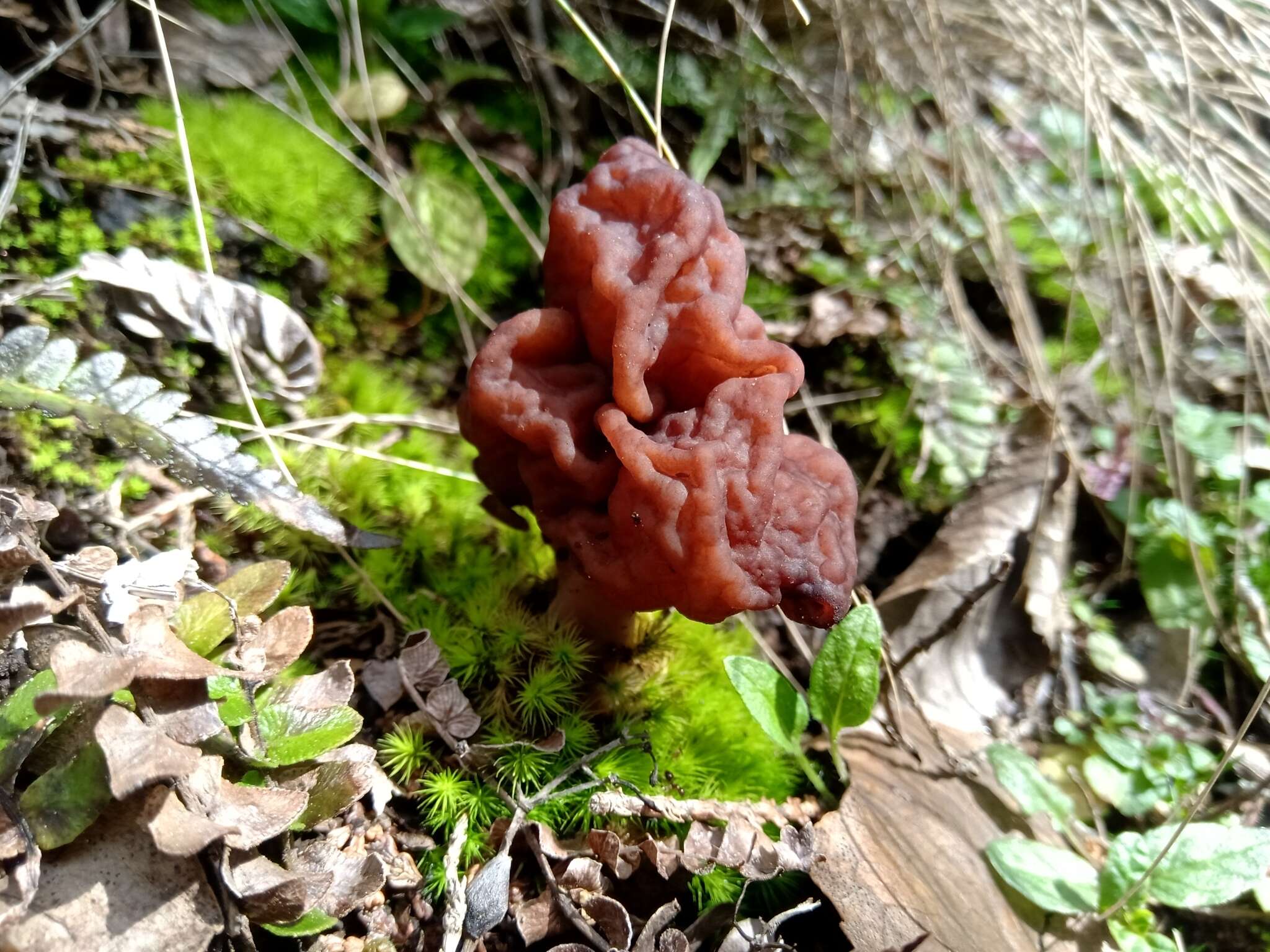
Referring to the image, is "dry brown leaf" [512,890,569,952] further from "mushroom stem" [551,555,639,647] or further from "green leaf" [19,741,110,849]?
"green leaf" [19,741,110,849]

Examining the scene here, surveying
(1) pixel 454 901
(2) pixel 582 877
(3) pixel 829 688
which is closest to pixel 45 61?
(1) pixel 454 901

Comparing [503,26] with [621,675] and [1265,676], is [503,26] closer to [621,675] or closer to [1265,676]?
[621,675]

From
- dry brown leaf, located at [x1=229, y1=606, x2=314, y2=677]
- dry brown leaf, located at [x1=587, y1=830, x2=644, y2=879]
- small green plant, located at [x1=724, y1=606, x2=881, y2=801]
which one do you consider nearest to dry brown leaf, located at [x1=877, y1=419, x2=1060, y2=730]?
small green plant, located at [x1=724, y1=606, x2=881, y2=801]

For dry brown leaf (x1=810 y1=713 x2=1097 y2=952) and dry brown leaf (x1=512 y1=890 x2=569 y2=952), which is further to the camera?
dry brown leaf (x1=810 y1=713 x2=1097 y2=952)

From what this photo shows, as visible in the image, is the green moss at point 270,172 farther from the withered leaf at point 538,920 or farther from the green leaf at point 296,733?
the withered leaf at point 538,920

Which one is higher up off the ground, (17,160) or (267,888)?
(17,160)

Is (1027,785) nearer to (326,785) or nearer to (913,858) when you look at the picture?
(913,858)

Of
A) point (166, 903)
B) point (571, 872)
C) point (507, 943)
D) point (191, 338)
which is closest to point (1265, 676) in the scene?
point (571, 872)

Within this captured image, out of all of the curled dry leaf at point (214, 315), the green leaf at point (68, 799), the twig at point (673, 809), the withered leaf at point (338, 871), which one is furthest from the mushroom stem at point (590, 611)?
the green leaf at point (68, 799)
